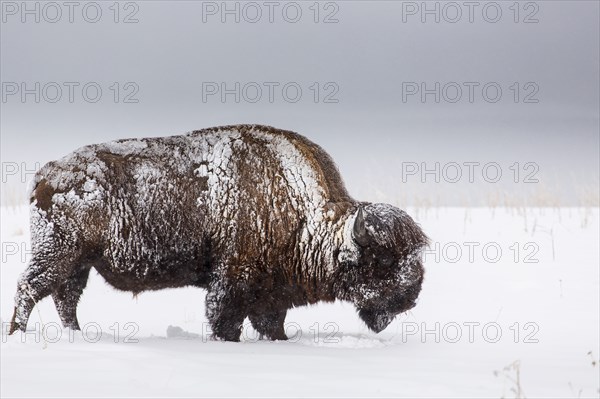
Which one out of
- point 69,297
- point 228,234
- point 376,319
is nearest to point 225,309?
point 228,234

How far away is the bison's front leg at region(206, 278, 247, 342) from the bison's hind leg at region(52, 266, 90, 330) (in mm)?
1238

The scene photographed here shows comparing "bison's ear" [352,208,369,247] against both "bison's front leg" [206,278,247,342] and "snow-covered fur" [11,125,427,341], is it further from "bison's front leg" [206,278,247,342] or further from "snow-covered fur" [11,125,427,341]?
"bison's front leg" [206,278,247,342]

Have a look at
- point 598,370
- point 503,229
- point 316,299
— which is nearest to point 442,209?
point 503,229

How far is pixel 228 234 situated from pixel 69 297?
1524mm

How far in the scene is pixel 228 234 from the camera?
21.6ft

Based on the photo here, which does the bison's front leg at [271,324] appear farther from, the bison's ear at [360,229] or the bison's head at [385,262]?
the bison's ear at [360,229]

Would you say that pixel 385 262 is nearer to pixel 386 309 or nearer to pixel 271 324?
pixel 386 309

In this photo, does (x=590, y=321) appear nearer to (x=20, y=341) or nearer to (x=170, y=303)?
(x=170, y=303)

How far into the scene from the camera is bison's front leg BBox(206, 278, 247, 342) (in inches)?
256

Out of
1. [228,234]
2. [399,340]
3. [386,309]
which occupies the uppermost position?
[228,234]

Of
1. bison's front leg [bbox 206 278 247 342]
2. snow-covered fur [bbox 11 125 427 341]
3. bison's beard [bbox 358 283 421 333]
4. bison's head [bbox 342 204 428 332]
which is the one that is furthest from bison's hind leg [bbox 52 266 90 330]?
bison's beard [bbox 358 283 421 333]

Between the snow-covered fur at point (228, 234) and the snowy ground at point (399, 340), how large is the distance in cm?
43

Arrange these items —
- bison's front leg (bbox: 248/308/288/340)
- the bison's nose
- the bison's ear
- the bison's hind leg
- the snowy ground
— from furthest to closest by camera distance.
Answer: the bison's hind leg, bison's front leg (bbox: 248/308/288/340), the bison's nose, the bison's ear, the snowy ground

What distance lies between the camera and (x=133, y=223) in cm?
673
